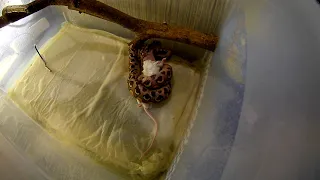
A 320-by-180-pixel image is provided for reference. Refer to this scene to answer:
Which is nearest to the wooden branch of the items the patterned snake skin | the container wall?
the patterned snake skin

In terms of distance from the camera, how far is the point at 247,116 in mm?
564

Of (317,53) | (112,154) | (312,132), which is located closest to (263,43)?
(317,53)

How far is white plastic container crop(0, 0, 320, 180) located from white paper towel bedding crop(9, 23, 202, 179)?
0.16 ft

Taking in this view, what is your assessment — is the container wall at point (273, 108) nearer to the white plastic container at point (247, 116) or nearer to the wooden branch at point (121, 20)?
the white plastic container at point (247, 116)

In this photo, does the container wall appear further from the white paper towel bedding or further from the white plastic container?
the white paper towel bedding

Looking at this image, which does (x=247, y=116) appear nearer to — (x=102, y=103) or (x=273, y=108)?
(x=273, y=108)

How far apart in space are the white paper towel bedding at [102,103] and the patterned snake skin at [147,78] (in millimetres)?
44

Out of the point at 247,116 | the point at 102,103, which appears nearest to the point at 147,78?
the point at 102,103

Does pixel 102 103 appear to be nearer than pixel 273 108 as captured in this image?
No

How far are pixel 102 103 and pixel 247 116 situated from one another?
0.54m

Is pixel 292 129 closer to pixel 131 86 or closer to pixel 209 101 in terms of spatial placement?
pixel 209 101

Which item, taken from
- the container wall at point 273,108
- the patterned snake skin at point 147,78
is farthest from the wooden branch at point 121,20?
the container wall at point 273,108

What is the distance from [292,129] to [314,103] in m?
0.06

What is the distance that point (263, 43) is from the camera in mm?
617
